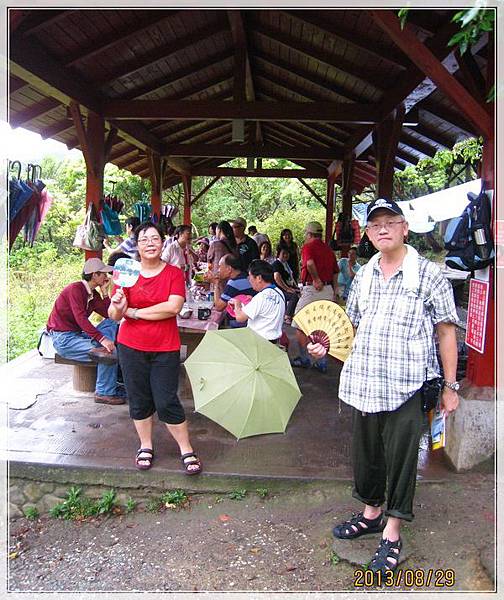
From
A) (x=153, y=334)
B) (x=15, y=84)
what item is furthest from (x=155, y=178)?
(x=153, y=334)

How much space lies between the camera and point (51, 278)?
1212 cm

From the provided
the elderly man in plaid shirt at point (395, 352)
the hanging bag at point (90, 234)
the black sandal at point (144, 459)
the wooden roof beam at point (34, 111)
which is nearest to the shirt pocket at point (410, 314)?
the elderly man in plaid shirt at point (395, 352)

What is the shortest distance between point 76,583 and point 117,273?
5.44ft

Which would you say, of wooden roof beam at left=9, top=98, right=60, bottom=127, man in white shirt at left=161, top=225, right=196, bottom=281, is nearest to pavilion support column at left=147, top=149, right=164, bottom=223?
man in white shirt at left=161, top=225, right=196, bottom=281

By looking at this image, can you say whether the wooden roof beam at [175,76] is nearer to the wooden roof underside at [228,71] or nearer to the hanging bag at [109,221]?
the wooden roof underside at [228,71]

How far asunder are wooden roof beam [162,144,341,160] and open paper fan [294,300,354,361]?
25.4 feet

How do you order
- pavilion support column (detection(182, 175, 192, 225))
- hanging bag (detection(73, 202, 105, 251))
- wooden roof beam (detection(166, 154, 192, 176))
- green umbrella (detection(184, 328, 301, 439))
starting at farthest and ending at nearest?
pavilion support column (detection(182, 175, 192, 225))
wooden roof beam (detection(166, 154, 192, 176))
hanging bag (detection(73, 202, 105, 251))
green umbrella (detection(184, 328, 301, 439))

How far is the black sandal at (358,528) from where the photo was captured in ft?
9.26

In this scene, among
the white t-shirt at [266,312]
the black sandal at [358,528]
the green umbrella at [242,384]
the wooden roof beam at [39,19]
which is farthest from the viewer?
the wooden roof beam at [39,19]

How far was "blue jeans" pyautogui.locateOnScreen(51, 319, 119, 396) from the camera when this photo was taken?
436cm

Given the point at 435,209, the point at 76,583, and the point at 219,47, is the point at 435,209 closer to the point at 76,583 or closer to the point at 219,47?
the point at 219,47

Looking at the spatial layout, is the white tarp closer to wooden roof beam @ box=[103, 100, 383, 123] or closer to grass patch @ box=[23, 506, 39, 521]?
wooden roof beam @ box=[103, 100, 383, 123]

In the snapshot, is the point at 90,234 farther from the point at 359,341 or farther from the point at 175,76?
the point at 359,341

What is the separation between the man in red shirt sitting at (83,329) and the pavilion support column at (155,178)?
5.26 metres
